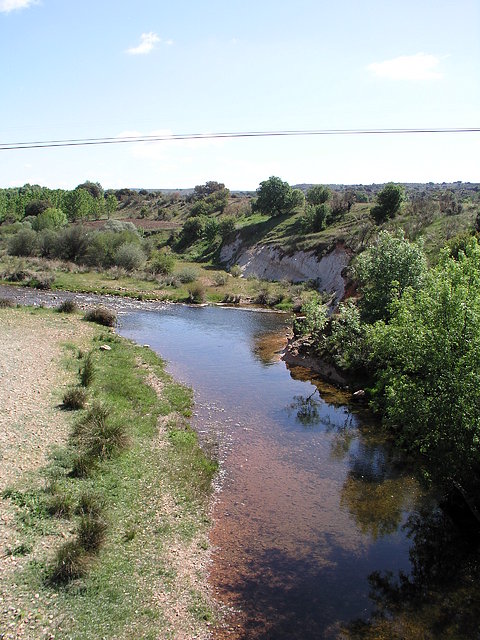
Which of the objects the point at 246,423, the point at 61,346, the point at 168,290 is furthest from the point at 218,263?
the point at 246,423

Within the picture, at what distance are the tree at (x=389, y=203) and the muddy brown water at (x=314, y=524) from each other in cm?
3698

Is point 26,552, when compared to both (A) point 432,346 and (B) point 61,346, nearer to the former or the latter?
(A) point 432,346

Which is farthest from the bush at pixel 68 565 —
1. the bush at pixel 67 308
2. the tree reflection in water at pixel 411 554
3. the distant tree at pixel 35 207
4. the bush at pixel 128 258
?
the distant tree at pixel 35 207

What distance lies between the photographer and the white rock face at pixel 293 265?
A: 5709 centimetres

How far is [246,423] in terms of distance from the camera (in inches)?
933

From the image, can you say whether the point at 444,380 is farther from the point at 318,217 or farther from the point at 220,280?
the point at 318,217

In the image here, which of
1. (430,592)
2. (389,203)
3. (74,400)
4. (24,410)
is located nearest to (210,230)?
(389,203)

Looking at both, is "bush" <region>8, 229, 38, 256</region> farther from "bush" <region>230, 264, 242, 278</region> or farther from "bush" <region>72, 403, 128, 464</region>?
"bush" <region>72, 403, 128, 464</region>

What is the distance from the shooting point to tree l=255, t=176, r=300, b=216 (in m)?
Result: 82.6

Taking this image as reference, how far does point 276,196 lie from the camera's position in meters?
82.4

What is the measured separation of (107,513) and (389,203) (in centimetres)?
5452

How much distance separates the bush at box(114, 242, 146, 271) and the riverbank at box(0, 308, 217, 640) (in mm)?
42683

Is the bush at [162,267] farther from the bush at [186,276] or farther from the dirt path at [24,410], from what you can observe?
the dirt path at [24,410]

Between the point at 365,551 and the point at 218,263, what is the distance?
66307 mm
